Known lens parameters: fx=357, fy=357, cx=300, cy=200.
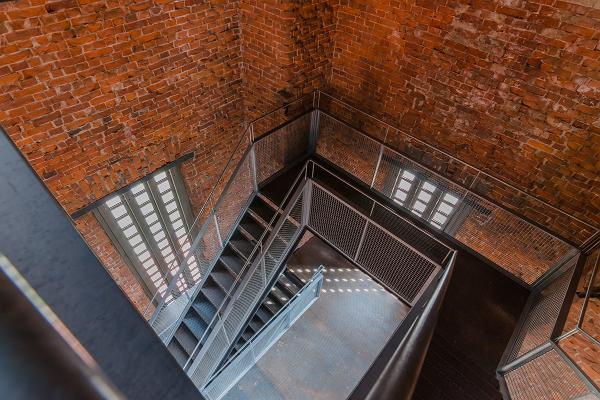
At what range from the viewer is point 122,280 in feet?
20.0

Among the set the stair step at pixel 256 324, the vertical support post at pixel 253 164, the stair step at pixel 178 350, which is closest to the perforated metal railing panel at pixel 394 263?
the vertical support post at pixel 253 164

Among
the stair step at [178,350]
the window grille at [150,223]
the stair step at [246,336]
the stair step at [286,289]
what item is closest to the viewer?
the window grille at [150,223]

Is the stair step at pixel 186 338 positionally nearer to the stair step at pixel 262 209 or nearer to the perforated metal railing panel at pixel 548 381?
the stair step at pixel 262 209

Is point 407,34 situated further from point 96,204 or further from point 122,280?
point 122,280

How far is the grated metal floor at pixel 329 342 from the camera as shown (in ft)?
23.2

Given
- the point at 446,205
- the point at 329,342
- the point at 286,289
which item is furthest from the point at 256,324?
the point at 446,205

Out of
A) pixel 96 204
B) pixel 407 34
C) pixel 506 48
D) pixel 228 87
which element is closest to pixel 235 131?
pixel 228 87

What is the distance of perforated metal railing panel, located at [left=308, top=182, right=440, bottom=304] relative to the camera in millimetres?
4613

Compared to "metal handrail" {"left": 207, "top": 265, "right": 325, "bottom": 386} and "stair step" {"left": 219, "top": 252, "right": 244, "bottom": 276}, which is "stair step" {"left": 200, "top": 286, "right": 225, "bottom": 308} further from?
"metal handrail" {"left": 207, "top": 265, "right": 325, "bottom": 386}

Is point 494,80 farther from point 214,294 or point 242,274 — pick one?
point 214,294

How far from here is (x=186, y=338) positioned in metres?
6.30

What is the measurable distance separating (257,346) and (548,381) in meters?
4.60

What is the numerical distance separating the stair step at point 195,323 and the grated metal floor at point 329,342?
1829 mm

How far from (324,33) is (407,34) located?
3.91ft
